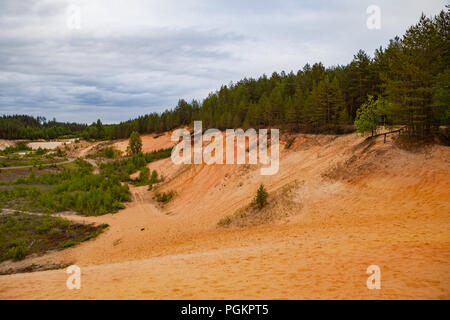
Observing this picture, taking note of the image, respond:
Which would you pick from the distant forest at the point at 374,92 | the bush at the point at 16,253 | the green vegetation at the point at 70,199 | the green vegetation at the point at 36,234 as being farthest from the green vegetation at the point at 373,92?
the bush at the point at 16,253

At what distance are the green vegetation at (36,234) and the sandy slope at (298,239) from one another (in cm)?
147

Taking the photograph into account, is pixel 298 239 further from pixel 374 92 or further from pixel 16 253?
pixel 374 92

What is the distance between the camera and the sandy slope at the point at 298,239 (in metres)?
7.17

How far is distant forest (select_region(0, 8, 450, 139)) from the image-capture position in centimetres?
1931

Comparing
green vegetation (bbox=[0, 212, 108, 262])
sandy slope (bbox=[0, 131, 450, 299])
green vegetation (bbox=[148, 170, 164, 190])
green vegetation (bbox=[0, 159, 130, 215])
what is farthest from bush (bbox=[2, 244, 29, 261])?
green vegetation (bbox=[148, 170, 164, 190])

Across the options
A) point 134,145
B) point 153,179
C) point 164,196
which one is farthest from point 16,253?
point 134,145

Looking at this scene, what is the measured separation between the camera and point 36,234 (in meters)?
20.4

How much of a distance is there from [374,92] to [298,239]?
29.5m

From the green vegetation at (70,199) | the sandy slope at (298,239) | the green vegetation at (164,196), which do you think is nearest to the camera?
the sandy slope at (298,239)

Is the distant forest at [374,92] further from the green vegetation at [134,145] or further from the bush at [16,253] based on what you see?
the bush at [16,253]

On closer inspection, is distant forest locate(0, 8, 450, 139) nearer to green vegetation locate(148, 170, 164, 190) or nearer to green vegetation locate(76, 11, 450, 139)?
green vegetation locate(76, 11, 450, 139)

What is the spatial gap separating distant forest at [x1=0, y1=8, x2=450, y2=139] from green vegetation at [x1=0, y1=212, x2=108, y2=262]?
1079 inches

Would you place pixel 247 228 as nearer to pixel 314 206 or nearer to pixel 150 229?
pixel 314 206
